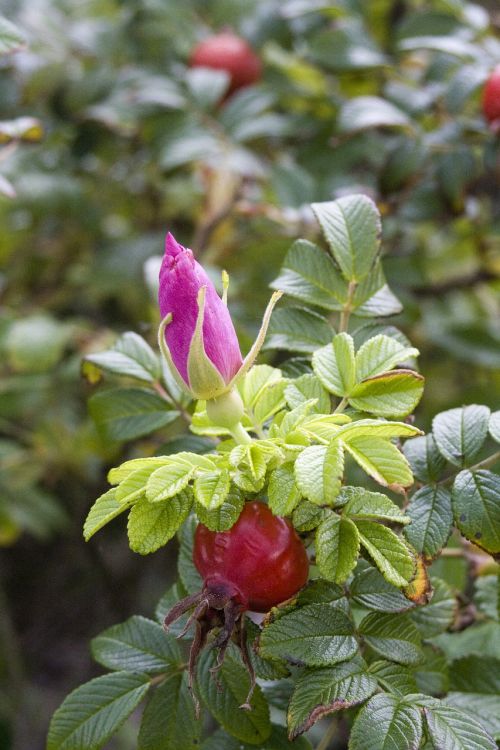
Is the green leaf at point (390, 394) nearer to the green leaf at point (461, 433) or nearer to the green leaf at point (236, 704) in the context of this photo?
the green leaf at point (461, 433)

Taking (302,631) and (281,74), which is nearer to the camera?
(302,631)

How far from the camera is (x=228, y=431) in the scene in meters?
0.65

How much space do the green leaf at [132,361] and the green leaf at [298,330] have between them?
0.41ft

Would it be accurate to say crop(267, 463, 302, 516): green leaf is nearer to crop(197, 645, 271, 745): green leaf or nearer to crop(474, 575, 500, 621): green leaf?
crop(197, 645, 271, 745): green leaf

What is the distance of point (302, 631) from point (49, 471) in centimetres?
119

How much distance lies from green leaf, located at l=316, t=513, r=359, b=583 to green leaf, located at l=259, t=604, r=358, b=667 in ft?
0.21

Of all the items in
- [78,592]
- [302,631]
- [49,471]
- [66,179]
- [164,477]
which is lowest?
[78,592]

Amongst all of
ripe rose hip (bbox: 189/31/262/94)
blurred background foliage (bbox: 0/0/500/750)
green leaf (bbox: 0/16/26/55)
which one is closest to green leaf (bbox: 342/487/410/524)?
blurred background foliage (bbox: 0/0/500/750)

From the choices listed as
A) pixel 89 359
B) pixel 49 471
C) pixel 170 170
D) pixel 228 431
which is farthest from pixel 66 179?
pixel 228 431

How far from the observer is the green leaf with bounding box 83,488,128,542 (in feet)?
1.86

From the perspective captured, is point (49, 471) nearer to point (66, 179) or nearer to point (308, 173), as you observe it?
point (66, 179)

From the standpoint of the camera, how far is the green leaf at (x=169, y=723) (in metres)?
0.67

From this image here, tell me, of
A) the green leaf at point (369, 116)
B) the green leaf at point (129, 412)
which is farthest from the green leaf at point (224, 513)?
the green leaf at point (369, 116)

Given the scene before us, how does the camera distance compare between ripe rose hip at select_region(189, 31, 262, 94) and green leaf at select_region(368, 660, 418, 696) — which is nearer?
green leaf at select_region(368, 660, 418, 696)
